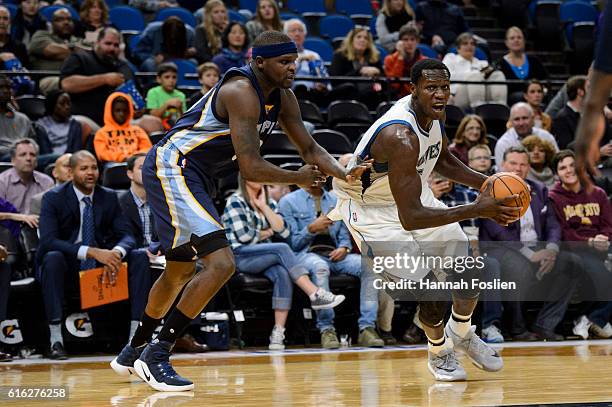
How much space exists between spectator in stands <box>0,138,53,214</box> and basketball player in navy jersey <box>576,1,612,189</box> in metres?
6.10

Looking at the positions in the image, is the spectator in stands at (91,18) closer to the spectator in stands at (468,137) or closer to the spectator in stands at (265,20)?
the spectator in stands at (265,20)

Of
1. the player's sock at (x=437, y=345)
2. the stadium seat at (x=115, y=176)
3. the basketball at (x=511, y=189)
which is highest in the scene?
the basketball at (x=511, y=189)

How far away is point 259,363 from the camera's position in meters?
6.77

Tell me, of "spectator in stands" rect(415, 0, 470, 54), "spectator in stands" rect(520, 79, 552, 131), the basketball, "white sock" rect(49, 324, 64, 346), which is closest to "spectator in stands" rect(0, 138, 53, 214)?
"white sock" rect(49, 324, 64, 346)

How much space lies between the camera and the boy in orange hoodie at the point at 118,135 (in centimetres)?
881

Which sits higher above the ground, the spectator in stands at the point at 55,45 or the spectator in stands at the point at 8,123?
the spectator in stands at the point at 55,45

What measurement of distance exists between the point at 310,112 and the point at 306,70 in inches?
32.6

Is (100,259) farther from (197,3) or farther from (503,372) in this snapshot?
(197,3)

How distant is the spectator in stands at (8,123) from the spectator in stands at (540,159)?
449 cm

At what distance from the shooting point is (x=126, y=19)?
39.6 feet

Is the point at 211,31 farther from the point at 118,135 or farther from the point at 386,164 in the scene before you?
the point at 386,164

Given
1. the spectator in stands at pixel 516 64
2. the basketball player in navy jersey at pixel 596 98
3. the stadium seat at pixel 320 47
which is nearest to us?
the basketball player in navy jersey at pixel 596 98

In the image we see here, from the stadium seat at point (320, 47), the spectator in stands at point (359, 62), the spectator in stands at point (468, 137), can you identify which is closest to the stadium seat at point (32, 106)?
the spectator in stands at point (359, 62)

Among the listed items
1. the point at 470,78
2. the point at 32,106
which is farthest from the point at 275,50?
the point at 470,78
